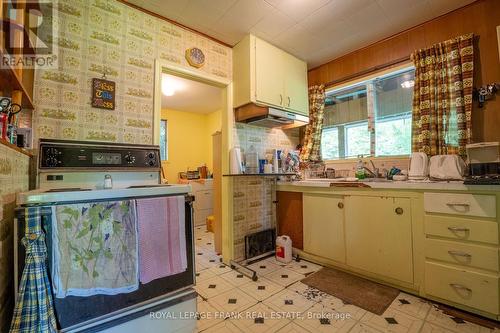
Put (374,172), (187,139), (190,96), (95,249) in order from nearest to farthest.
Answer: (95,249), (374,172), (190,96), (187,139)

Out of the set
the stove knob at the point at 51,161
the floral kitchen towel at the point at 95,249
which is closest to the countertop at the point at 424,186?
the floral kitchen towel at the point at 95,249

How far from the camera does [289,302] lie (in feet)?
5.69

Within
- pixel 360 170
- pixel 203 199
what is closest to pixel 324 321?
pixel 360 170

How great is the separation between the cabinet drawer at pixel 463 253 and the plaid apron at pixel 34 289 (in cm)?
239

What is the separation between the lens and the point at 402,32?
7.85ft

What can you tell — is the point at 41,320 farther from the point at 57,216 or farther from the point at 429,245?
the point at 429,245

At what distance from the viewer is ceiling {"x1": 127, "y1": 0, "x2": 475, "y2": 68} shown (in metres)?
1.97

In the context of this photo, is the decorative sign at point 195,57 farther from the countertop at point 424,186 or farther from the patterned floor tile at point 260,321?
the patterned floor tile at point 260,321

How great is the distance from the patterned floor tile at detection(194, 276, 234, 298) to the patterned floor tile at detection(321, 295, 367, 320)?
0.84 metres

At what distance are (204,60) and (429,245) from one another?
2689mm

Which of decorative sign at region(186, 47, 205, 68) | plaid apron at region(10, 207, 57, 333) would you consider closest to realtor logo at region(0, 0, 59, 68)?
plaid apron at region(10, 207, 57, 333)

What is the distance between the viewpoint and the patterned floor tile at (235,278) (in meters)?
2.07

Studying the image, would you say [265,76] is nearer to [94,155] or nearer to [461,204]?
[94,155]

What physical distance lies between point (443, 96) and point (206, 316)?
9.39 feet
